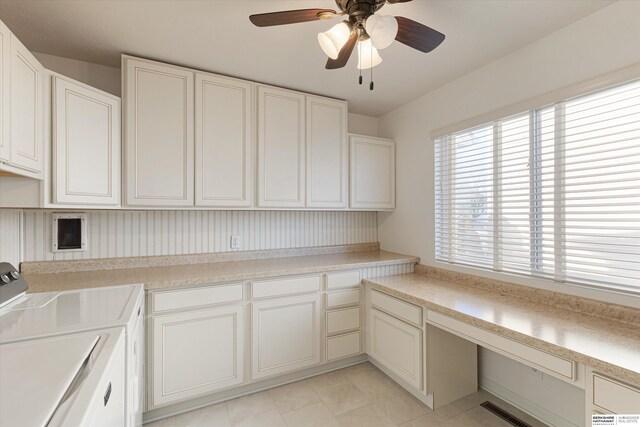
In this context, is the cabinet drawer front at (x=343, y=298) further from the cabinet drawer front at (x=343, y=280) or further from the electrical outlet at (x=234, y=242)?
the electrical outlet at (x=234, y=242)

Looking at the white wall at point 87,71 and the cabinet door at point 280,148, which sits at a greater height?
the white wall at point 87,71

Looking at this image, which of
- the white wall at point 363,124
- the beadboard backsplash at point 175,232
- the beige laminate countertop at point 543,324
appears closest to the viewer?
the beige laminate countertop at point 543,324

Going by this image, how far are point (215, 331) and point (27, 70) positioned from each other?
1.77 m

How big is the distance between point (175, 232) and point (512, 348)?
2.40 metres

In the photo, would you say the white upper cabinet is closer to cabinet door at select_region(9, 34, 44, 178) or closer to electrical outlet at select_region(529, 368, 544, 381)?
cabinet door at select_region(9, 34, 44, 178)

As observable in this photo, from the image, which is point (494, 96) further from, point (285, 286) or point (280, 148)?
point (285, 286)

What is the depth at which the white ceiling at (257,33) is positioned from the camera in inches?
59.7

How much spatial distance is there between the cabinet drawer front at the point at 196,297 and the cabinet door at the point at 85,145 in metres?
0.73

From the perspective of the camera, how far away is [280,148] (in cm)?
246

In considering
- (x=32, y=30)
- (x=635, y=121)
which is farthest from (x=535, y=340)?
(x=32, y=30)

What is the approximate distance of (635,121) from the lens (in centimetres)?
144

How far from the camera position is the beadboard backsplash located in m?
1.92

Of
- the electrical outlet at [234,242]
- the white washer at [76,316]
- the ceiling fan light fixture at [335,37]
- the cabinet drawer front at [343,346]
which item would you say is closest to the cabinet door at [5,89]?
the white washer at [76,316]

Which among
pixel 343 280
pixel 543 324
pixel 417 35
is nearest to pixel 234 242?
pixel 343 280
